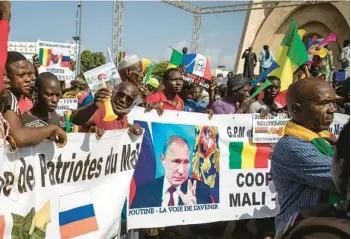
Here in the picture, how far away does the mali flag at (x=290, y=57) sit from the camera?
21.3ft

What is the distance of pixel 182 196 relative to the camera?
17.6 ft

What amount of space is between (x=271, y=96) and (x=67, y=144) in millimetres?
3262

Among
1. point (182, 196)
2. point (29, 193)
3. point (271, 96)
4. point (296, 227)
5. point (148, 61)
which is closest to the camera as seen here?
point (296, 227)

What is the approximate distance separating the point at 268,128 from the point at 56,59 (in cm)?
682

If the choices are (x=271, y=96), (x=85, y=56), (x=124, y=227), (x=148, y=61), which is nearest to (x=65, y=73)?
(x=148, y=61)

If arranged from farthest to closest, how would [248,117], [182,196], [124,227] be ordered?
[248,117], [182,196], [124,227]

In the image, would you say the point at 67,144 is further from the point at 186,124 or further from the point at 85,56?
the point at 85,56

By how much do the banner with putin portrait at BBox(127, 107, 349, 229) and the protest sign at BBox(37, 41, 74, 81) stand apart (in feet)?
20.7

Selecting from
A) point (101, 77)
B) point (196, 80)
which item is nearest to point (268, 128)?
point (196, 80)

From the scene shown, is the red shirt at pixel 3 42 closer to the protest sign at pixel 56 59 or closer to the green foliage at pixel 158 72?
the green foliage at pixel 158 72

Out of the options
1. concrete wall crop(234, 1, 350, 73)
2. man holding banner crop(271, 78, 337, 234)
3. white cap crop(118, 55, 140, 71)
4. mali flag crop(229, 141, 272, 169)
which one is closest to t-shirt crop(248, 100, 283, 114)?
mali flag crop(229, 141, 272, 169)

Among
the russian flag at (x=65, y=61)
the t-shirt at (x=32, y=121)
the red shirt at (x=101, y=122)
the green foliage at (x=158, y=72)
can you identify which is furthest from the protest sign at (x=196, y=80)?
the russian flag at (x=65, y=61)

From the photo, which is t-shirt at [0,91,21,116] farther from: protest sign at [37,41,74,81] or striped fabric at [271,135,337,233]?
protest sign at [37,41,74,81]

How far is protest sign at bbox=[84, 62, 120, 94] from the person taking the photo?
4.31 meters
